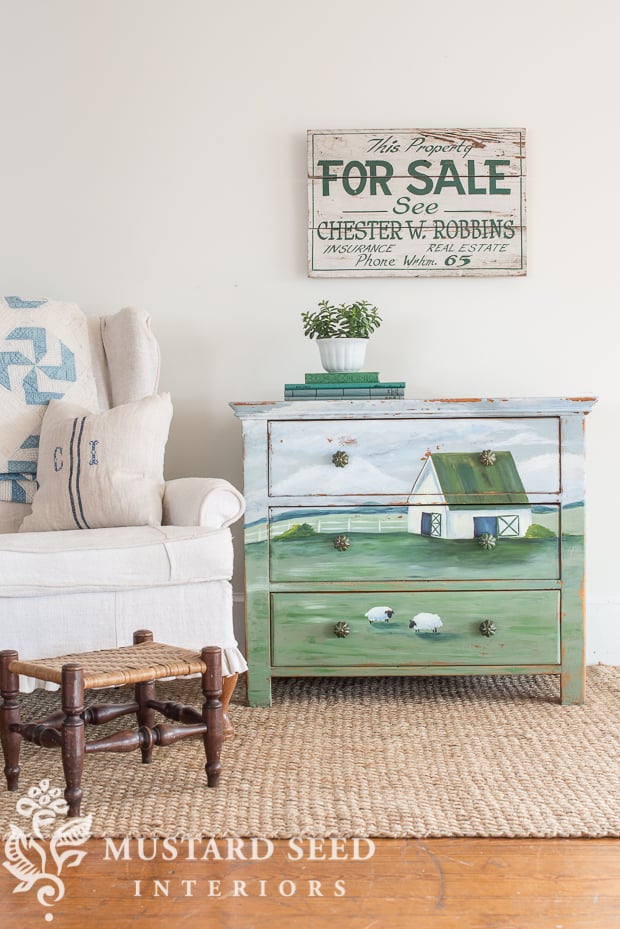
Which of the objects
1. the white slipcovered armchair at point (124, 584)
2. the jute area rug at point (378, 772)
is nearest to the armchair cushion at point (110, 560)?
the white slipcovered armchair at point (124, 584)

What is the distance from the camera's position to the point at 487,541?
7.39 feet

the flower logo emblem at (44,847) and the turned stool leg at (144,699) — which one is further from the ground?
the turned stool leg at (144,699)

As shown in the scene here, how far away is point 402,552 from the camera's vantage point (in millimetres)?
2268

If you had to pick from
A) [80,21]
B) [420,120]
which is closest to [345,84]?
[420,120]

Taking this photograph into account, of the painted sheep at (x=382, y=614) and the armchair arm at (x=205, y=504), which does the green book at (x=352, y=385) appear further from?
the painted sheep at (x=382, y=614)

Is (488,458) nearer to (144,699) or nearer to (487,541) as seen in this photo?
(487,541)

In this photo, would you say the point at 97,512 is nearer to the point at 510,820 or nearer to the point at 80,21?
the point at 510,820

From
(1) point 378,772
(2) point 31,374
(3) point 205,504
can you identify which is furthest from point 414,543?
Result: (2) point 31,374

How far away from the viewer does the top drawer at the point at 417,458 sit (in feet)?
7.44

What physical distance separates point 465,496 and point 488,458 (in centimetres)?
11

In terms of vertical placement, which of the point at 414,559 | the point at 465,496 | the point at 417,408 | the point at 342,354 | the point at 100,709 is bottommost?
the point at 100,709

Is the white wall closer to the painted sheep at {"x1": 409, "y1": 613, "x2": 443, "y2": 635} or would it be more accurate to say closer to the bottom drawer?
the bottom drawer

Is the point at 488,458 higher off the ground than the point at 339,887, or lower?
higher

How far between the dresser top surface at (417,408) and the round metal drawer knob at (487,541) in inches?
11.9
